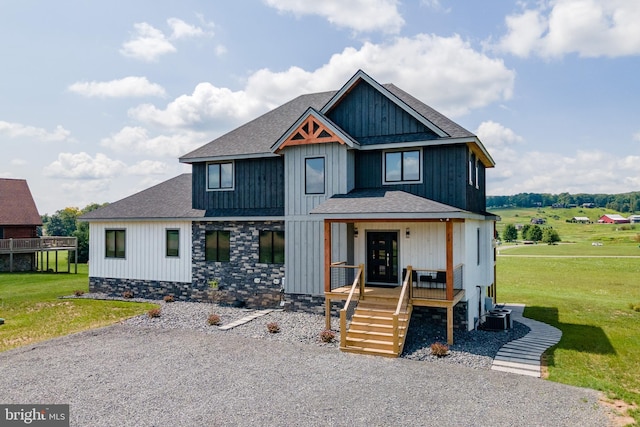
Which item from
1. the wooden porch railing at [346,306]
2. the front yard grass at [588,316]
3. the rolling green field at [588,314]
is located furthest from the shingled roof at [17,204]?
the front yard grass at [588,316]

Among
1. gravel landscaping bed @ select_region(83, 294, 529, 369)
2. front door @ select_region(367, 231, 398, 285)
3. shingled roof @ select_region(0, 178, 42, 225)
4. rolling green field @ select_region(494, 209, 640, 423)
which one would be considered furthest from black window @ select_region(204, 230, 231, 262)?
shingled roof @ select_region(0, 178, 42, 225)

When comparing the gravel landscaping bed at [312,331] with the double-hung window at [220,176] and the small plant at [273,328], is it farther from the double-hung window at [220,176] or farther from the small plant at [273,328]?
the double-hung window at [220,176]

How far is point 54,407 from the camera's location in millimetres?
8438

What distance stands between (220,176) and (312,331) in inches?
355

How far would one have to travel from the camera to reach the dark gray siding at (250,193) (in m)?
18.3

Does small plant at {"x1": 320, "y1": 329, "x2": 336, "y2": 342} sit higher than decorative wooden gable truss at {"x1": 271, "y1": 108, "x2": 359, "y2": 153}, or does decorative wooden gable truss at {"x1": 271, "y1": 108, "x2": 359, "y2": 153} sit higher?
decorative wooden gable truss at {"x1": 271, "y1": 108, "x2": 359, "y2": 153}

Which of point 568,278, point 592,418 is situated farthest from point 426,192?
point 568,278

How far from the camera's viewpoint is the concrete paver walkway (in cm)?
1111

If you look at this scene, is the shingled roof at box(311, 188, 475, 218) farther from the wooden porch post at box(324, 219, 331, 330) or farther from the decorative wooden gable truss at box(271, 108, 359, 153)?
the decorative wooden gable truss at box(271, 108, 359, 153)

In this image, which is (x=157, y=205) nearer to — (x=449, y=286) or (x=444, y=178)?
(x=444, y=178)

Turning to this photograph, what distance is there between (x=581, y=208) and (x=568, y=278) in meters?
184

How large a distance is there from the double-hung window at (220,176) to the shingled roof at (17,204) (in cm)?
2627

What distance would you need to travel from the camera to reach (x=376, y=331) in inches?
506
